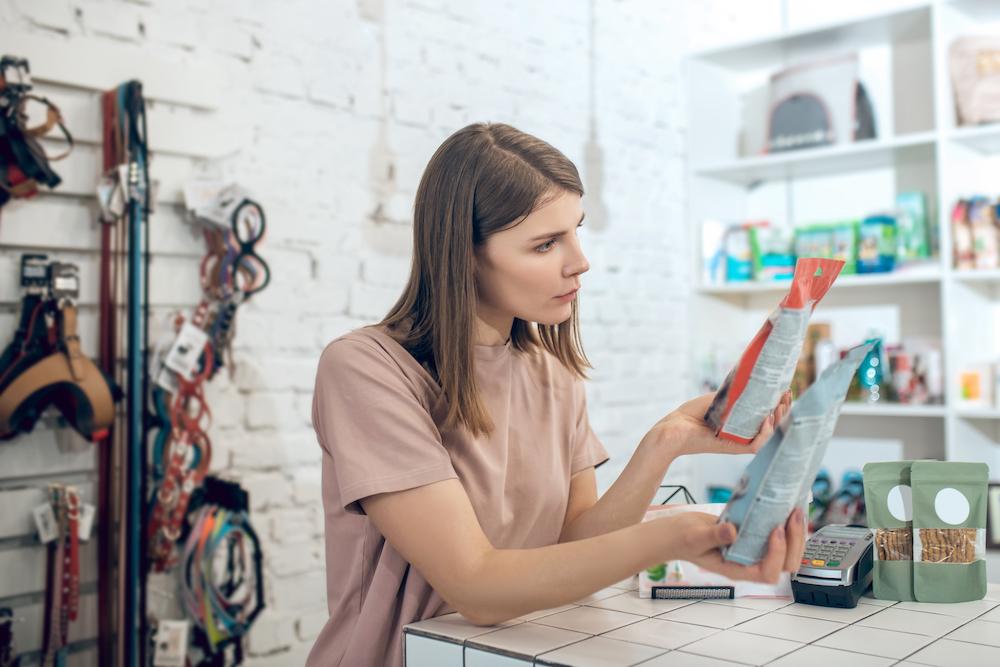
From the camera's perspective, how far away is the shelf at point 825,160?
3.14 meters

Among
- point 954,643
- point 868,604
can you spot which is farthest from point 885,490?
point 954,643

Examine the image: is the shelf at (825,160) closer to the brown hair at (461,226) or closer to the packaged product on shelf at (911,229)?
the packaged product on shelf at (911,229)

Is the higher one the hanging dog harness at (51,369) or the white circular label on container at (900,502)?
the hanging dog harness at (51,369)

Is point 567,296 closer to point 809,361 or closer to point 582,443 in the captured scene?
point 582,443

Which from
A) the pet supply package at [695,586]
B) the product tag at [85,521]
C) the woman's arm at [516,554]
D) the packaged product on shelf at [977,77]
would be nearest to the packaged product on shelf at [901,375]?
the packaged product on shelf at [977,77]

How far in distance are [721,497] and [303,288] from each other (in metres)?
1.88

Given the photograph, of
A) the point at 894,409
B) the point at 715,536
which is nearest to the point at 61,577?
the point at 715,536

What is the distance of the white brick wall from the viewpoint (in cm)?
202

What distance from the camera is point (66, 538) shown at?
187 cm

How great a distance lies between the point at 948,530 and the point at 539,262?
2.16 feet

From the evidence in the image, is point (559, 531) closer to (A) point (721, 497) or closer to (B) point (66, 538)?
(B) point (66, 538)

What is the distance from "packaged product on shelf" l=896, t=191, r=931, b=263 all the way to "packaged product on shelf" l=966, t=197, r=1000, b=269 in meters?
0.19

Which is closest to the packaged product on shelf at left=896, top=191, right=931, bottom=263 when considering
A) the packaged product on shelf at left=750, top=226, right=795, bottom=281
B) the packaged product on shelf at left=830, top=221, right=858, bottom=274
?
the packaged product on shelf at left=830, top=221, right=858, bottom=274

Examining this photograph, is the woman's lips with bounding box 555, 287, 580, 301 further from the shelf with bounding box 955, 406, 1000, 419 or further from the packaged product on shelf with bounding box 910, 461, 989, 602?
the shelf with bounding box 955, 406, 1000, 419
